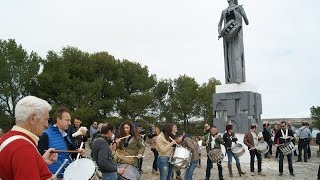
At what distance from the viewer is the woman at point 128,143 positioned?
8054mm

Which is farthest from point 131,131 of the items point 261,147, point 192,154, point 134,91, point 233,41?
point 134,91

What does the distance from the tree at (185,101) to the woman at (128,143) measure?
36684 millimetres

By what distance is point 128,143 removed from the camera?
8328 mm

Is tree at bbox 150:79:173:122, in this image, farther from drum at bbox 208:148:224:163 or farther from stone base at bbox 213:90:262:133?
drum at bbox 208:148:224:163

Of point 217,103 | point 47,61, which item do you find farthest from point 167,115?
point 217,103

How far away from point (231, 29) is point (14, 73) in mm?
24234

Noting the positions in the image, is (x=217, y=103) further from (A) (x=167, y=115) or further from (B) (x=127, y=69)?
(A) (x=167, y=115)

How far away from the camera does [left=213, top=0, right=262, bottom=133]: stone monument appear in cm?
1839

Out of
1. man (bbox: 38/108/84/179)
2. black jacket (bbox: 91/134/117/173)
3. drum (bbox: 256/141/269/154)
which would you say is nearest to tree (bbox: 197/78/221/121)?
drum (bbox: 256/141/269/154)

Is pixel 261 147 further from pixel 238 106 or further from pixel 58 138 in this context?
pixel 58 138

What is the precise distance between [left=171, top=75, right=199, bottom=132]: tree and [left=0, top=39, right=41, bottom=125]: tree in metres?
16.7

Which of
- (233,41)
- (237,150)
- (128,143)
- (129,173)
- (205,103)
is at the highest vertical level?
(233,41)

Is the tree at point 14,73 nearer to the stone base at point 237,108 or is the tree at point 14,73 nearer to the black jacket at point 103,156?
the stone base at point 237,108

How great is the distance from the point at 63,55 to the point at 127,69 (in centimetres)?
718
